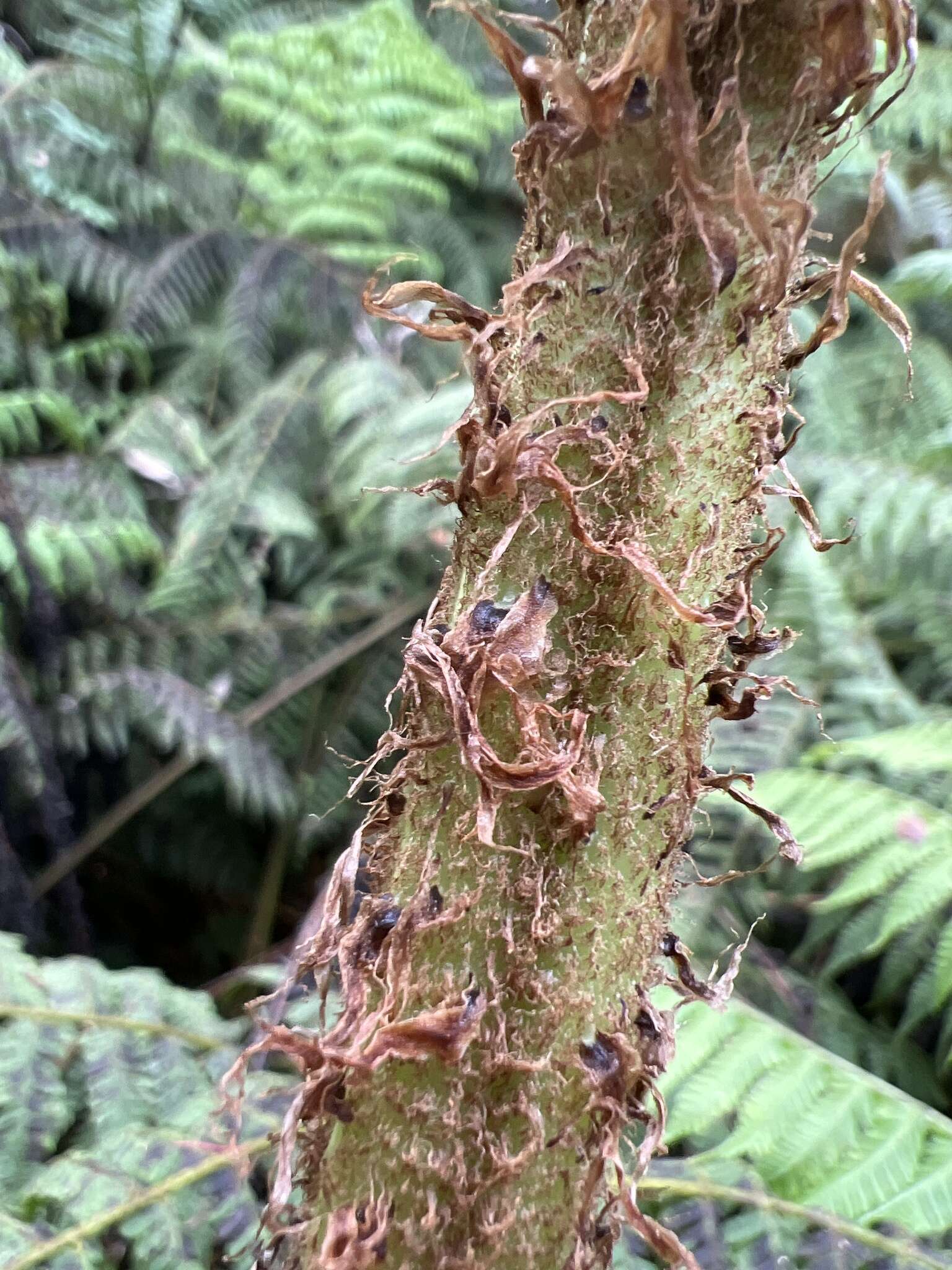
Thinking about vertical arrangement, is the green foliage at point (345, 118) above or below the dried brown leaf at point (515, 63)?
above

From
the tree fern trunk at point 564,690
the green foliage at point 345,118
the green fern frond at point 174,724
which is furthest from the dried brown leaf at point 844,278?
the green foliage at point 345,118

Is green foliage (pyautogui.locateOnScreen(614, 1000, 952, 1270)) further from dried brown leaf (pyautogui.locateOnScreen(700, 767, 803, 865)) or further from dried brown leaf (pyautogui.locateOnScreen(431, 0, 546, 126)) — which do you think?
dried brown leaf (pyautogui.locateOnScreen(431, 0, 546, 126))

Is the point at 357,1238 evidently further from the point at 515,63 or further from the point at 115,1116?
the point at 115,1116

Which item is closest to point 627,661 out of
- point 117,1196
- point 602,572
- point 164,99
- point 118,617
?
point 602,572

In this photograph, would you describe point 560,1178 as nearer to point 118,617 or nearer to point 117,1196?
point 117,1196

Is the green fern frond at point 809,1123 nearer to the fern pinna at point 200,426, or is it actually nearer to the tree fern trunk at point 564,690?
the tree fern trunk at point 564,690

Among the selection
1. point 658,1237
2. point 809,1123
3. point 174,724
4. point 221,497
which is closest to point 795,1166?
point 809,1123

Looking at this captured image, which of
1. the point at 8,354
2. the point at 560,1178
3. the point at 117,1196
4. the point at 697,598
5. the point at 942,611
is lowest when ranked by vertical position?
the point at 117,1196

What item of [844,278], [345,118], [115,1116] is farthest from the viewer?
[345,118]
